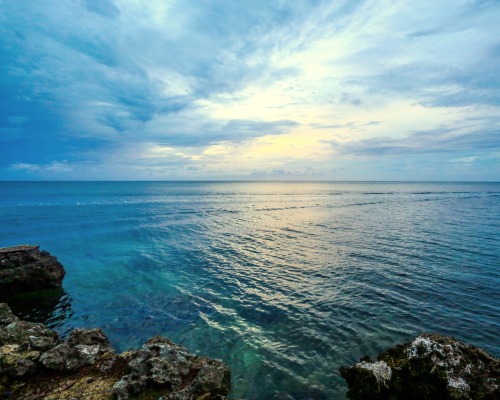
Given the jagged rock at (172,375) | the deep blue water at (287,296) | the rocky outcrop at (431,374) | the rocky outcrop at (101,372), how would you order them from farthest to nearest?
1. the deep blue water at (287,296)
2. the rocky outcrop at (101,372)
3. the jagged rock at (172,375)
4. the rocky outcrop at (431,374)

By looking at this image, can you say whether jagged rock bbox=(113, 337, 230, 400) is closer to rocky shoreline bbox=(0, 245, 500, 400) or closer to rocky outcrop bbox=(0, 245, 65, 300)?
rocky shoreline bbox=(0, 245, 500, 400)

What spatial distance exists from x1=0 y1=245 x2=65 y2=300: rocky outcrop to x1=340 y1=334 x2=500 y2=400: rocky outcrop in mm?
24135

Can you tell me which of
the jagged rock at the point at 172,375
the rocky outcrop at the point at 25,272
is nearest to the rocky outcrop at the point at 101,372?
the jagged rock at the point at 172,375

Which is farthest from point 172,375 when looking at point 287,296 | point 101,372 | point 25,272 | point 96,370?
point 25,272

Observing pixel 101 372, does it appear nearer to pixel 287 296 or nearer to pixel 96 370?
pixel 96 370

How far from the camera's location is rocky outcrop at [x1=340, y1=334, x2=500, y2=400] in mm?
7359

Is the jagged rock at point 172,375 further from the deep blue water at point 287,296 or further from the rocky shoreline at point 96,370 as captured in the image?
the deep blue water at point 287,296

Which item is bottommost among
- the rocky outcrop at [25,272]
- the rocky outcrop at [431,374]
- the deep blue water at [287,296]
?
the deep blue water at [287,296]

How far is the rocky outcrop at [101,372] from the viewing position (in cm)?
866

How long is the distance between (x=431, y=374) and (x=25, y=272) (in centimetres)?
2700

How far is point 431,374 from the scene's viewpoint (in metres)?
7.76

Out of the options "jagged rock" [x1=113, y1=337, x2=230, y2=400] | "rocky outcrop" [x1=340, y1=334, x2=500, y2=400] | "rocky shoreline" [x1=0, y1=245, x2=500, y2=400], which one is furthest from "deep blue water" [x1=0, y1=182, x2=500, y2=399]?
"rocky outcrop" [x1=340, y1=334, x2=500, y2=400]

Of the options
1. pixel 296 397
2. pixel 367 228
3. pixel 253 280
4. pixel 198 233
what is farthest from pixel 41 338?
pixel 367 228

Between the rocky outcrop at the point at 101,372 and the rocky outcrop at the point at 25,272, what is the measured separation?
42.2 ft
